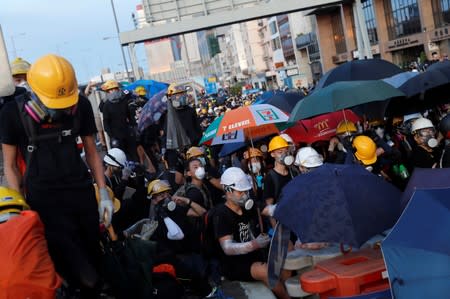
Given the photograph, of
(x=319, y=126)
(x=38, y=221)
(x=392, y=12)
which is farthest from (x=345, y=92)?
(x=392, y=12)

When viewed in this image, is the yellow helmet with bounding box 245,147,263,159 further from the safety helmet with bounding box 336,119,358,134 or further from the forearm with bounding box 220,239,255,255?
the forearm with bounding box 220,239,255,255

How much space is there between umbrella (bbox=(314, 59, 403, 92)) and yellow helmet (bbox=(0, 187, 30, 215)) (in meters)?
Answer: 5.98

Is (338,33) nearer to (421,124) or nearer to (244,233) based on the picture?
(421,124)

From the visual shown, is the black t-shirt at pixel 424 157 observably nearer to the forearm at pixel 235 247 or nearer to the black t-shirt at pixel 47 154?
the forearm at pixel 235 247

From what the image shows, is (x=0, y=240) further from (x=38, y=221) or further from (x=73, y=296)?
(x=73, y=296)

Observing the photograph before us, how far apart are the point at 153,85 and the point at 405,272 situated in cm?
1302

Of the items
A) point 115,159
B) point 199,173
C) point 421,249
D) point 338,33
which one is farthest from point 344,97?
point 338,33

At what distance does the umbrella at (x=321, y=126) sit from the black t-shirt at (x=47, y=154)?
Result: 192 inches

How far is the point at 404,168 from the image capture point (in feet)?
21.7

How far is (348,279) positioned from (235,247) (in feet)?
5.19

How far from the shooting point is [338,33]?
5856 cm

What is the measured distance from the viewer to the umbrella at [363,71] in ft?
28.8

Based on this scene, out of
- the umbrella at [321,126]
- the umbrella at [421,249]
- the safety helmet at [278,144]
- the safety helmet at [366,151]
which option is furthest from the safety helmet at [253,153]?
the umbrella at [421,249]

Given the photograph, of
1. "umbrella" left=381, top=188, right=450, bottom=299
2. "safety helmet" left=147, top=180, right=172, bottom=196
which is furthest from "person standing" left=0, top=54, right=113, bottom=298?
"safety helmet" left=147, top=180, right=172, bottom=196
